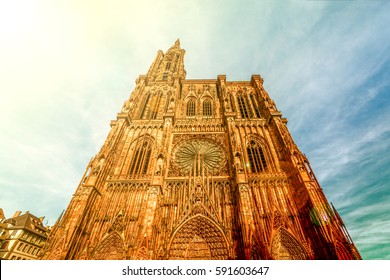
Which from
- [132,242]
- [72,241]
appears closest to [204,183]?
[132,242]

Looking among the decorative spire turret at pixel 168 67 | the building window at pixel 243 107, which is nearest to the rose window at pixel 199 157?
the building window at pixel 243 107

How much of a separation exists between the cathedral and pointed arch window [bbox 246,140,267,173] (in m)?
0.10

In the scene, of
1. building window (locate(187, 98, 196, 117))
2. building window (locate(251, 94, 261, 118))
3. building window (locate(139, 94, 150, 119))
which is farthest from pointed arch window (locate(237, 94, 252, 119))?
building window (locate(139, 94, 150, 119))

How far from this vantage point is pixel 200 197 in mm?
14789

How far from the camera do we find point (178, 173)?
16922 millimetres

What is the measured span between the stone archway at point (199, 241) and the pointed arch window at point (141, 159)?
674 cm

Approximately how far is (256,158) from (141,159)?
1183 cm

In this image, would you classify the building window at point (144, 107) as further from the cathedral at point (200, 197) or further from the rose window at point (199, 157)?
the rose window at point (199, 157)

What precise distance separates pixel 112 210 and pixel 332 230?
15624mm

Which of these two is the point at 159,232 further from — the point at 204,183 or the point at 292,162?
the point at 292,162

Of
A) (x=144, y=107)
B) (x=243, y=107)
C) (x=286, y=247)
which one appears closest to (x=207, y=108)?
(x=243, y=107)

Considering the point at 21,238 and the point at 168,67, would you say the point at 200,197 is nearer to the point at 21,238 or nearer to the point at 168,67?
the point at 168,67

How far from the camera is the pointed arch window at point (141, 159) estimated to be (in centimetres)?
1720
